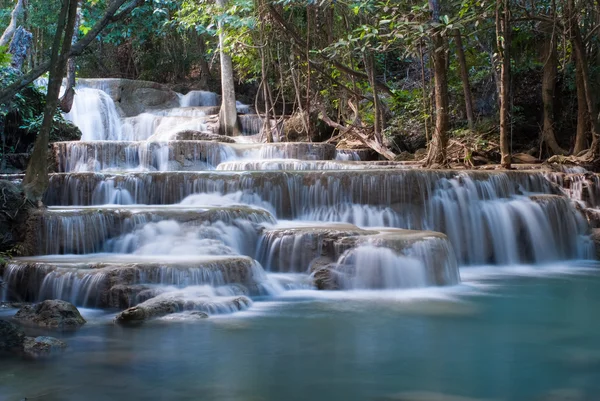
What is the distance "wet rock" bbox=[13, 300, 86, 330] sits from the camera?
618cm

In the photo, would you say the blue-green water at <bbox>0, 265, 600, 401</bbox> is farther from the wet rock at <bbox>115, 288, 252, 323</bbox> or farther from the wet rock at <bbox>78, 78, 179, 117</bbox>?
the wet rock at <bbox>78, 78, 179, 117</bbox>

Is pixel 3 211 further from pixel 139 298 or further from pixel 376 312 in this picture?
pixel 376 312

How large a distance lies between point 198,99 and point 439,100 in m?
11.5

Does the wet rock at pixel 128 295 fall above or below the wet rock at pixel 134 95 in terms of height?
below

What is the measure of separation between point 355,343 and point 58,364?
233 centimetres

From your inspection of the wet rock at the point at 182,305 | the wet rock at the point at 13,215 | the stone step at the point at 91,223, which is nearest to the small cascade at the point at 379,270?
the wet rock at the point at 182,305

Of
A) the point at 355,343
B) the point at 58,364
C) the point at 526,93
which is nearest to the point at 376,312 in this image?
the point at 355,343

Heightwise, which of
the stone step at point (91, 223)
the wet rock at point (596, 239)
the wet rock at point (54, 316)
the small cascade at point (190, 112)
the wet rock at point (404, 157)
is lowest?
the wet rock at point (54, 316)

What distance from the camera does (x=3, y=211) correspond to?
884cm

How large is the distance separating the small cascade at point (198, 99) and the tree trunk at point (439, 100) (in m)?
11.0

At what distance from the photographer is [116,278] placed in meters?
6.96

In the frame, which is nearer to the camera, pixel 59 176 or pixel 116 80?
pixel 59 176

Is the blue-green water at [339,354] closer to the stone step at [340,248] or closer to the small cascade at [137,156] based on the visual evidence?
the stone step at [340,248]

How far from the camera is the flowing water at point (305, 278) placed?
4766 mm
